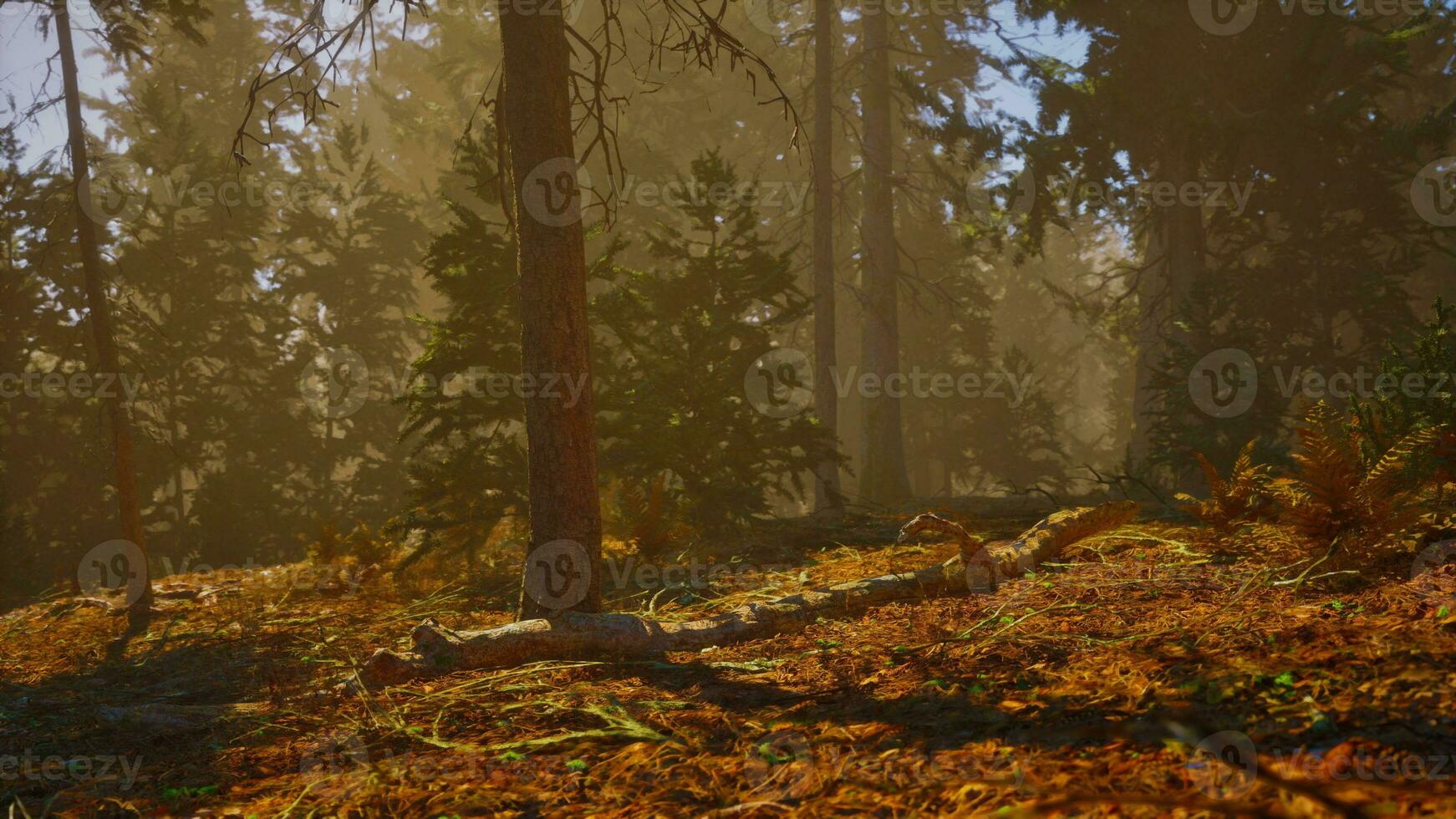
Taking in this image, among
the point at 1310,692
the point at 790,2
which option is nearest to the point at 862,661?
the point at 1310,692

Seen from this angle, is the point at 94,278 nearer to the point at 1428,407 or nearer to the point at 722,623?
the point at 722,623

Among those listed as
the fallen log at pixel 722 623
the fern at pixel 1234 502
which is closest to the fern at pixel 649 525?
the fallen log at pixel 722 623

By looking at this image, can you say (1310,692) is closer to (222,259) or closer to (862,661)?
(862,661)

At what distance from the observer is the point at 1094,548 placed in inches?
259

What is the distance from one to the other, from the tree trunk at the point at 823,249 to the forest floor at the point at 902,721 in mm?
10849

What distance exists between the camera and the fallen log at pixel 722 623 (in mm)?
→ 5027

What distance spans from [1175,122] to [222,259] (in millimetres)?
22057

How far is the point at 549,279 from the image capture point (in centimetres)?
603

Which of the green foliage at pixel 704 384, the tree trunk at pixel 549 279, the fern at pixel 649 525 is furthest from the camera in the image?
the green foliage at pixel 704 384

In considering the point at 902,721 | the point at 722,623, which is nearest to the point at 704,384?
the point at 722,623

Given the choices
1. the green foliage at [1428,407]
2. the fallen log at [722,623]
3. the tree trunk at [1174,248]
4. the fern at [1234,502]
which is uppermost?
the tree trunk at [1174,248]

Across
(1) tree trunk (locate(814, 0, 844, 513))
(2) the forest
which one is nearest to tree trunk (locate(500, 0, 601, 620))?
(2) the forest

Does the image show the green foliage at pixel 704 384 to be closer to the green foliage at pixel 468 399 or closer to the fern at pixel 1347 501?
the green foliage at pixel 468 399

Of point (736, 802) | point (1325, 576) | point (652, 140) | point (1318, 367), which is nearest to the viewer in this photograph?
point (736, 802)
